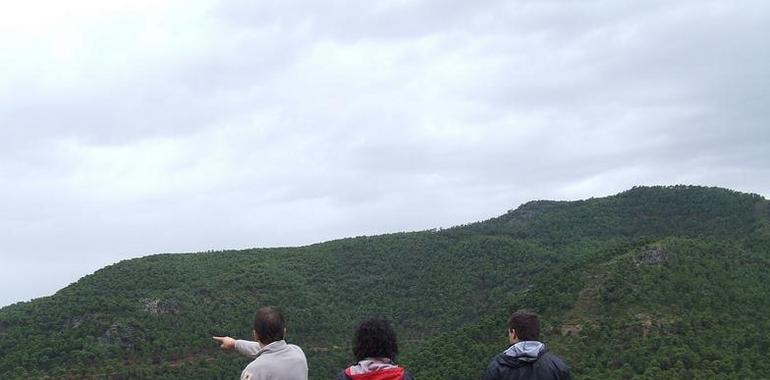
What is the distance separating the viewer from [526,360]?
616cm

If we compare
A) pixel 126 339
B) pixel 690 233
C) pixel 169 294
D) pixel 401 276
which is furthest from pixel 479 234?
Result: pixel 126 339

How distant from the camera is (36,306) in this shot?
47719 mm

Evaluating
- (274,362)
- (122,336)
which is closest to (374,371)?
(274,362)

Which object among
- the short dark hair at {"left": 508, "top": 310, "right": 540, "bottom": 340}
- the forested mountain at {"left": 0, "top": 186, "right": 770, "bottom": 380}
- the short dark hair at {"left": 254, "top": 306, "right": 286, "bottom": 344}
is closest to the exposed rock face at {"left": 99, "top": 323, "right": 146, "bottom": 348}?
the forested mountain at {"left": 0, "top": 186, "right": 770, "bottom": 380}

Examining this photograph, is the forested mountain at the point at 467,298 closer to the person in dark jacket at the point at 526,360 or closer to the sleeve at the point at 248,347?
the person in dark jacket at the point at 526,360

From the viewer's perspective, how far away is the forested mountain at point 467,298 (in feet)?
97.5

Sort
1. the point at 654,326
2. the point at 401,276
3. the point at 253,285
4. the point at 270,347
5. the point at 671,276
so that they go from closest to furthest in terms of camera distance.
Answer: the point at 270,347 < the point at 654,326 < the point at 671,276 < the point at 253,285 < the point at 401,276

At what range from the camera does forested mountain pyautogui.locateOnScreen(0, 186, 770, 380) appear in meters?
29.7

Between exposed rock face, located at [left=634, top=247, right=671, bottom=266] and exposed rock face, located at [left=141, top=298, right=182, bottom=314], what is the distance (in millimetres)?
29610

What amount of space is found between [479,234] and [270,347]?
6494cm

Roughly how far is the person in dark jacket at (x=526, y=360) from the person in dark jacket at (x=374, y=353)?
1.10m

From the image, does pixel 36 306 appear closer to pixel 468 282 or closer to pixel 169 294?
pixel 169 294

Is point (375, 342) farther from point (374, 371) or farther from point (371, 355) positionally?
point (374, 371)

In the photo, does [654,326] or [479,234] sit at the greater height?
[479,234]
